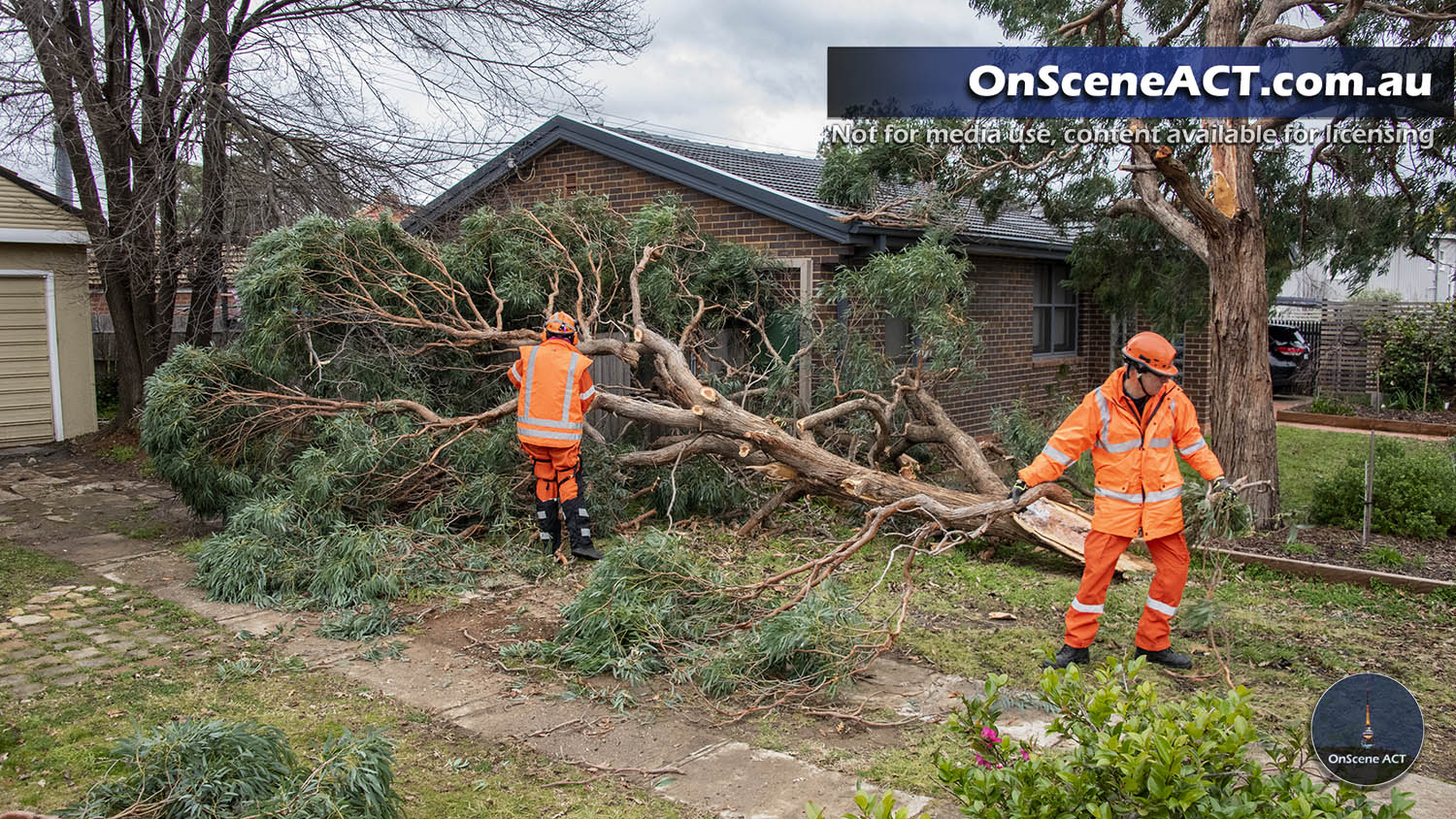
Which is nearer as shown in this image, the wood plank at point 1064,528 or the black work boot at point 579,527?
the wood plank at point 1064,528

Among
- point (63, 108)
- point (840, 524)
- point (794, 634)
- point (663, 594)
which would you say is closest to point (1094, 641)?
point (794, 634)

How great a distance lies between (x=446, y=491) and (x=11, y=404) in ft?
30.0

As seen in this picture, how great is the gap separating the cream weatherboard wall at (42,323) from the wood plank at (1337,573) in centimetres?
1430

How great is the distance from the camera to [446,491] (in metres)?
8.41

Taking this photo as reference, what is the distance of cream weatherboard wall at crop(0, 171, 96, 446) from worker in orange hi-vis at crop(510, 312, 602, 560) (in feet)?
31.4

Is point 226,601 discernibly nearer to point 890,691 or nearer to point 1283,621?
point 890,691

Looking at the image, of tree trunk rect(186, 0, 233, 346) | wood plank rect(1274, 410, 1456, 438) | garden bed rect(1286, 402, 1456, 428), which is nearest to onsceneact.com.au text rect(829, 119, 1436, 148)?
wood plank rect(1274, 410, 1456, 438)

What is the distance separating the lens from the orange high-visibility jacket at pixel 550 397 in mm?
7805

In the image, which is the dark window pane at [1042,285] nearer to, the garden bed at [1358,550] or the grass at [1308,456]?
the grass at [1308,456]

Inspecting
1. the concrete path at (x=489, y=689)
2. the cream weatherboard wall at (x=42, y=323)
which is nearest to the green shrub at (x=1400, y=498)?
the concrete path at (x=489, y=689)

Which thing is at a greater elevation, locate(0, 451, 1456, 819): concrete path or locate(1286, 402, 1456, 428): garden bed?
locate(1286, 402, 1456, 428): garden bed

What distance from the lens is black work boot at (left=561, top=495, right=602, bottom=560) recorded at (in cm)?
795
